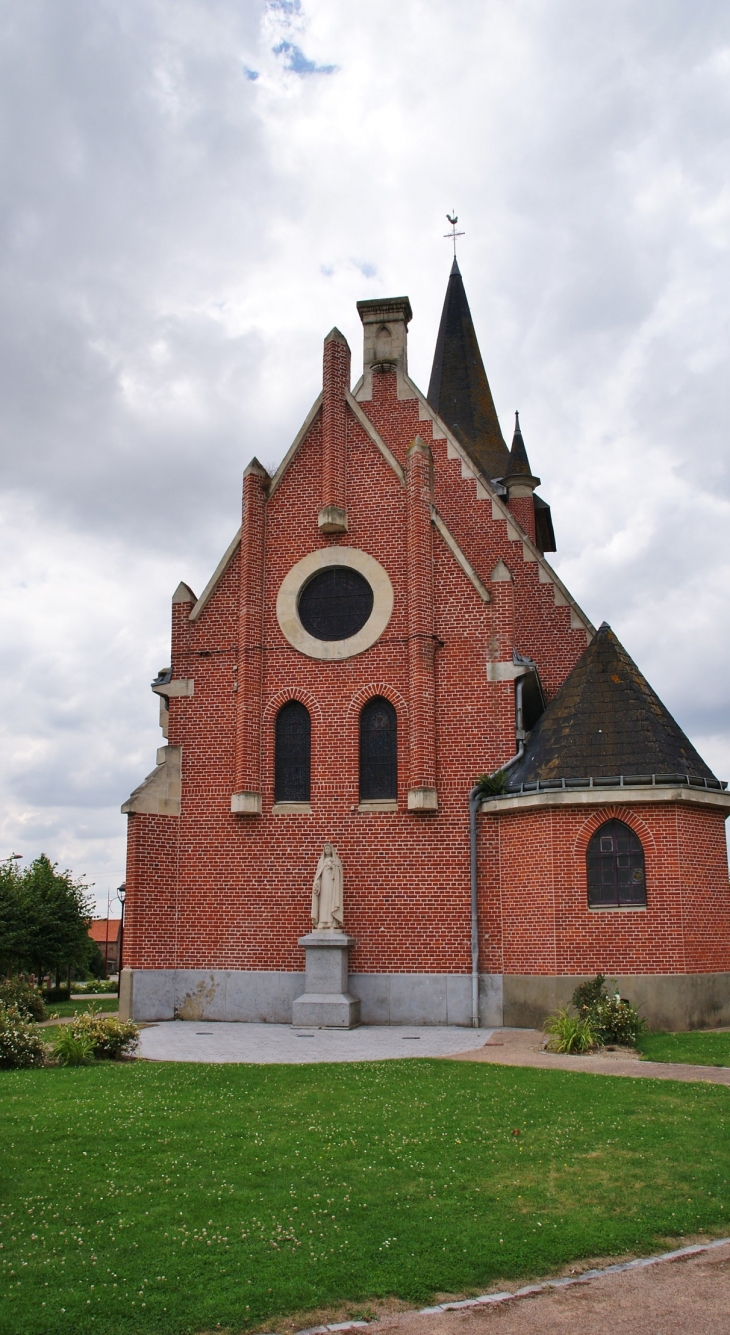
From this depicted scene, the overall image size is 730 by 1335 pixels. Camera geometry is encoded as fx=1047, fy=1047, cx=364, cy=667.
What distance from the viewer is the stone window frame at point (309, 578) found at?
20.9 metres

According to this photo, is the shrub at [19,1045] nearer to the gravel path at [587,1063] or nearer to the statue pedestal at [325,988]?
the statue pedestal at [325,988]

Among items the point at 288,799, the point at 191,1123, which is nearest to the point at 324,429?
the point at 288,799

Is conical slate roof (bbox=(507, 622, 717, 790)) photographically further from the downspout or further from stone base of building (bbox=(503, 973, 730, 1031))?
stone base of building (bbox=(503, 973, 730, 1031))

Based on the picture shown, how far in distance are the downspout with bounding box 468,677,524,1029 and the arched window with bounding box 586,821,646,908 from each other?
2186 mm

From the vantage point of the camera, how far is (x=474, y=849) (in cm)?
1909

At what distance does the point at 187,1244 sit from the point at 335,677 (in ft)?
48.8

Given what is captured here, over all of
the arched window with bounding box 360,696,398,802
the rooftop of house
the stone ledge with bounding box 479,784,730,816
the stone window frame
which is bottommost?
the rooftop of house

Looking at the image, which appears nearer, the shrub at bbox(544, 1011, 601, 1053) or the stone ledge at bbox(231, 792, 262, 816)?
the shrub at bbox(544, 1011, 601, 1053)

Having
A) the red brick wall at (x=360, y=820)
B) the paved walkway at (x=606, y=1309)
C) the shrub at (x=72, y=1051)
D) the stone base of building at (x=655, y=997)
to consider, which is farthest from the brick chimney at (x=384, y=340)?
the paved walkway at (x=606, y=1309)

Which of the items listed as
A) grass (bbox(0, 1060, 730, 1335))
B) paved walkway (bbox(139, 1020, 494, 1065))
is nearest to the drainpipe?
paved walkway (bbox(139, 1020, 494, 1065))

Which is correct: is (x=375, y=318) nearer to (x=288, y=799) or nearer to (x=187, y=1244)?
(x=288, y=799)

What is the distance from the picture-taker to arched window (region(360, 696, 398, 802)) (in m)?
20.3

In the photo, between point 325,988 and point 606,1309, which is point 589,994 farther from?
point 606,1309

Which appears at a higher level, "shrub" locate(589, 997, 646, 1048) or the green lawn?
"shrub" locate(589, 997, 646, 1048)
